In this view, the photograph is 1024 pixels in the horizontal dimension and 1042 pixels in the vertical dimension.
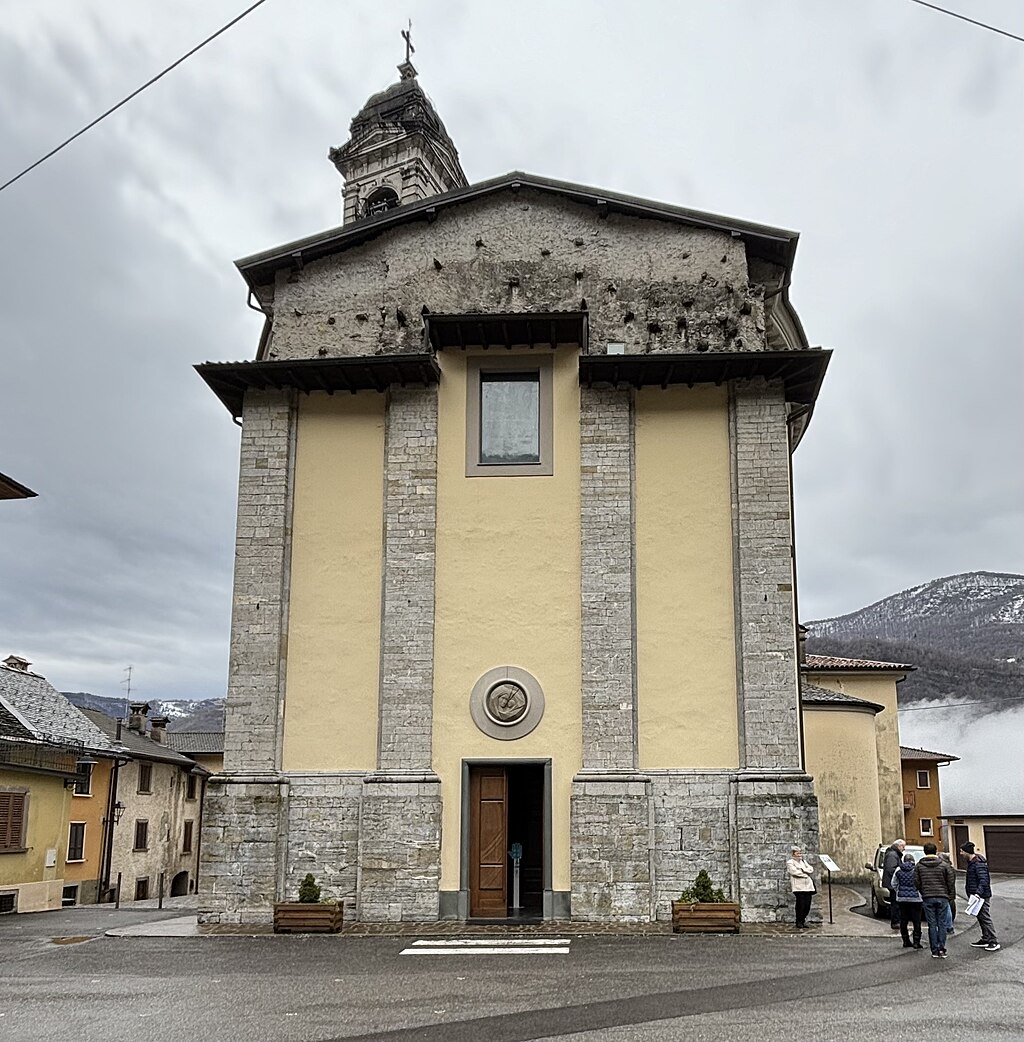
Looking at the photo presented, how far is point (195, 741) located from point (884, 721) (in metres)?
35.6

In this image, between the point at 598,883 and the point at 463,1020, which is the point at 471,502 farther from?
the point at 463,1020

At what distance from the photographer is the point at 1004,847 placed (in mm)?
46188

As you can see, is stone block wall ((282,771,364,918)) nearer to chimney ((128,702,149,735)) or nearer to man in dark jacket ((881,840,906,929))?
man in dark jacket ((881,840,906,929))

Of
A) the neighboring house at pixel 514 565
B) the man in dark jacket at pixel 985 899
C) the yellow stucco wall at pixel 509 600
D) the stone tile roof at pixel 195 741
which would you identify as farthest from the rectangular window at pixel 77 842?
the man in dark jacket at pixel 985 899

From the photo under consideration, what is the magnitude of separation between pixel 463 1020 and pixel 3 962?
24.6 feet

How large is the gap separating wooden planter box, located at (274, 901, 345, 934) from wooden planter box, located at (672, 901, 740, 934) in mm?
4916

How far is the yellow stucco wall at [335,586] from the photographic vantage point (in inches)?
733

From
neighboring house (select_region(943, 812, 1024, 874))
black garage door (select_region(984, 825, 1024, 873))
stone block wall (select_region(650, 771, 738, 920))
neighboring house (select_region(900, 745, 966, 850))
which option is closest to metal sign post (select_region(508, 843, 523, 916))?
stone block wall (select_region(650, 771, 738, 920))

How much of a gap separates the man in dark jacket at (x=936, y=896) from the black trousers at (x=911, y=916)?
0.39 meters

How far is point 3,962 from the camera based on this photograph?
14.5m

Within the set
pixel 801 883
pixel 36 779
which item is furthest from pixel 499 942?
pixel 36 779

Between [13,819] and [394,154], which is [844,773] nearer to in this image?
[13,819]

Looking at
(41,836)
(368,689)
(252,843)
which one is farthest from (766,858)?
(41,836)

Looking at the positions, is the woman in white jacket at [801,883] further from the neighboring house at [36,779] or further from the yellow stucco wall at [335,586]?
the neighboring house at [36,779]
